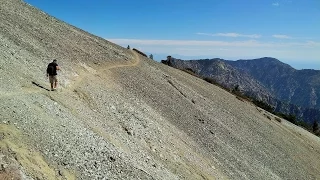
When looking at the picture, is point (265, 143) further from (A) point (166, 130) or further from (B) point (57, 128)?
(B) point (57, 128)

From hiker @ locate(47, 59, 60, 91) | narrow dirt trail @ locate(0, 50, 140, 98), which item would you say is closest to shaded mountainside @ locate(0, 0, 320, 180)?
narrow dirt trail @ locate(0, 50, 140, 98)

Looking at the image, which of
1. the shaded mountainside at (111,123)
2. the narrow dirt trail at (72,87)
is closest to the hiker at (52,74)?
the shaded mountainside at (111,123)

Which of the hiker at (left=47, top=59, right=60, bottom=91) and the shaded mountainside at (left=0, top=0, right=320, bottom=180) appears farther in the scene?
the hiker at (left=47, top=59, right=60, bottom=91)

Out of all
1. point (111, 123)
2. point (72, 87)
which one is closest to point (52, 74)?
point (72, 87)

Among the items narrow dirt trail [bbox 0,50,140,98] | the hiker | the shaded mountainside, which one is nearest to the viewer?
the shaded mountainside

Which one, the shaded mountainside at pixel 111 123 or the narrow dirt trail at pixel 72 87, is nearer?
the shaded mountainside at pixel 111 123

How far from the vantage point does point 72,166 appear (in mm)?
18922

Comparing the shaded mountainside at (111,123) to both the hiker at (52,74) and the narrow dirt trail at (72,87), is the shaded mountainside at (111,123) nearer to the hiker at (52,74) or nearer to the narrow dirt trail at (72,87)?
the narrow dirt trail at (72,87)

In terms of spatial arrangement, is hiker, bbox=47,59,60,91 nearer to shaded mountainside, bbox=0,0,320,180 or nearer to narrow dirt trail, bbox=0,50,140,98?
shaded mountainside, bbox=0,0,320,180

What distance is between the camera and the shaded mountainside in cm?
1962

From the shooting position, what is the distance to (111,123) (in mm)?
29672

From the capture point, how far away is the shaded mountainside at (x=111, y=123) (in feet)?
64.4

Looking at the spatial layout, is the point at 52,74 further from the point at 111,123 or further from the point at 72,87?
the point at 111,123

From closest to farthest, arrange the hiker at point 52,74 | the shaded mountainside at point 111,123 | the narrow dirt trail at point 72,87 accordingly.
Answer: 1. the shaded mountainside at point 111,123
2. the narrow dirt trail at point 72,87
3. the hiker at point 52,74
